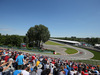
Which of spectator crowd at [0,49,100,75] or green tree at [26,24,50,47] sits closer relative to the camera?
spectator crowd at [0,49,100,75]

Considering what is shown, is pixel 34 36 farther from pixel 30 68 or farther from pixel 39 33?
pixel 30 68

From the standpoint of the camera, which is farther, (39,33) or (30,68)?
(39,33)

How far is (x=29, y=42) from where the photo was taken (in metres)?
56.1

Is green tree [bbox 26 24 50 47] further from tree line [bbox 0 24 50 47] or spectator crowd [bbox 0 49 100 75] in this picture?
spectator crowd [bbox 0 49 100 75]

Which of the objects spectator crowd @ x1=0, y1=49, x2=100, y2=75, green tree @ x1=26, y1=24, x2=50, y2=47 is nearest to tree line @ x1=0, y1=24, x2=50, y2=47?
green tree @ x1=26, y1=24, x2=50, y2=47

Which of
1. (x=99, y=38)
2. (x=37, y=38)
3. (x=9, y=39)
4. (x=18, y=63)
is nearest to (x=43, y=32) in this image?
(x=37, y=38)

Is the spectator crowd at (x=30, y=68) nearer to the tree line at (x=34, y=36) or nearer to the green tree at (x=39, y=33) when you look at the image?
the green tree at (x=39, y=33)

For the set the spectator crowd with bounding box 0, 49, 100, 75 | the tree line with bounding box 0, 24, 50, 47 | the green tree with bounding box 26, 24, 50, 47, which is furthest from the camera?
the green tree with bounding box 26, 24, 50, 47

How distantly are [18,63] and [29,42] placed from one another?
52.8m

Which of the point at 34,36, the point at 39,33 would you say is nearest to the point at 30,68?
the point at 39,33

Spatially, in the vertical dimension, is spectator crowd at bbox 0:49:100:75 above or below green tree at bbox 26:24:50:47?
below

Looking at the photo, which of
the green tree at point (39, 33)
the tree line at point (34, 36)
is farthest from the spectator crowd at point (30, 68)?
the tree line at point (34, 36)

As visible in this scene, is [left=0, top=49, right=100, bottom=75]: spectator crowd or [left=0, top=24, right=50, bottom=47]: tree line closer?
[left=0, top=49, right=100, bottom=75]: spectator crowd

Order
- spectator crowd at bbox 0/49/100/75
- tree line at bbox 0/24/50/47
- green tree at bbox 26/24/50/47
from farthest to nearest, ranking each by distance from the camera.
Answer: green tree at bbox 26/24/50/47
tree line at bbox 0/24/50/47
spectator crowd at bbox 0/49/100/75
